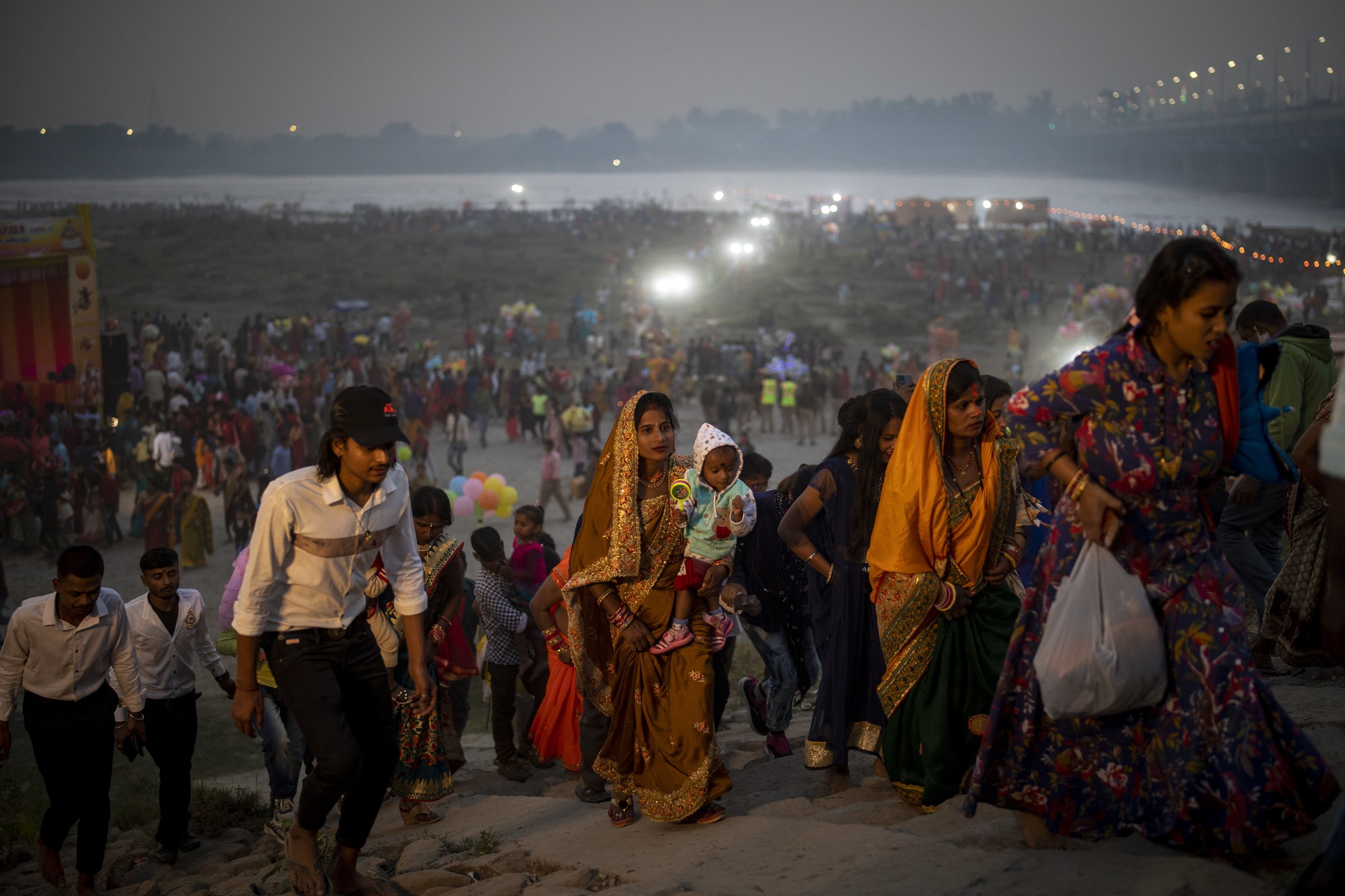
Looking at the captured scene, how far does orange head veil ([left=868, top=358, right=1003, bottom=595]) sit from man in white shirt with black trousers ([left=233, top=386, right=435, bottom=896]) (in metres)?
1.66

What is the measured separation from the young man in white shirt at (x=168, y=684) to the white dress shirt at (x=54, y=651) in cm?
37

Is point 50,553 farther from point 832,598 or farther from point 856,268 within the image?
point 856,268

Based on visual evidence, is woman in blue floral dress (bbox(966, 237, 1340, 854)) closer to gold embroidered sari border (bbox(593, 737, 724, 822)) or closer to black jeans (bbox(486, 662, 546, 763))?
gold embroidered sari border (bbox(593, 737, 724, 822))

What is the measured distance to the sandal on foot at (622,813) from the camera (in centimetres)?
423

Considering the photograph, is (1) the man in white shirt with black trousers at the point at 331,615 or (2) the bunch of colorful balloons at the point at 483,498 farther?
(2) the bunch of colorful balloons at the point at 483,498

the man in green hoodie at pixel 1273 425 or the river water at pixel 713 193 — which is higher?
the river water at pixel 713 193

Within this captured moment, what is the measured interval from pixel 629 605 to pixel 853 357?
30120mm

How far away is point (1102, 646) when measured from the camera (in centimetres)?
268

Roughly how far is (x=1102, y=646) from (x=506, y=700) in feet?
12.1

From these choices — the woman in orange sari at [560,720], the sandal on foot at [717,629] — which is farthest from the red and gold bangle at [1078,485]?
the woman in orange sari at [560,720]

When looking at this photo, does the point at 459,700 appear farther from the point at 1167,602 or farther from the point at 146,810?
the point at 1167,602

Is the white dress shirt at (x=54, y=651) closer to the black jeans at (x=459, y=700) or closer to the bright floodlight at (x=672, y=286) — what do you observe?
the black jeans at (x=459, y=700)

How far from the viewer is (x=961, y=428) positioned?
3785mm

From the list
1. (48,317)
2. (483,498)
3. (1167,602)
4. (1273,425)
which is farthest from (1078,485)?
(48,317)
